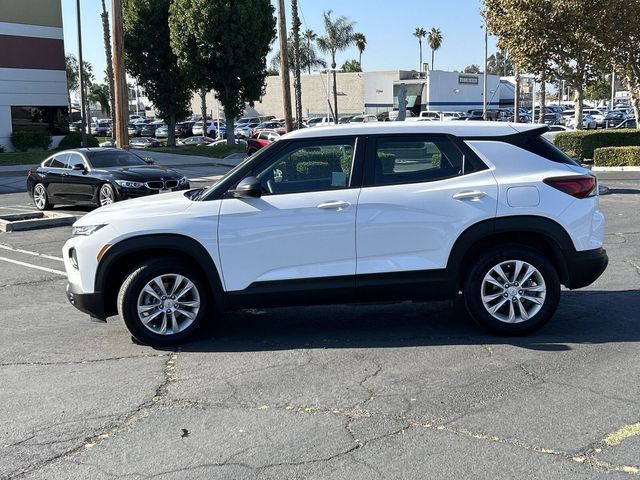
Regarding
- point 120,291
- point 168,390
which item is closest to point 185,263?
point 120,291

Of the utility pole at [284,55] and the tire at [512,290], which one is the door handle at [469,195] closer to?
the tire at [512,290]

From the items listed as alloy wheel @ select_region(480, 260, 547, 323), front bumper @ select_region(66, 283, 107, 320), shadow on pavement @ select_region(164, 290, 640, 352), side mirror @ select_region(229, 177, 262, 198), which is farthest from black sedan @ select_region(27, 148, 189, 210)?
alloy wheel @ select_region(480, 260, 547, 323)

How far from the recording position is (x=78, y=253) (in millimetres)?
5984

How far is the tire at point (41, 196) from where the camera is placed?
661 inches

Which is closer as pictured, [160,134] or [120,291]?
[120,291]

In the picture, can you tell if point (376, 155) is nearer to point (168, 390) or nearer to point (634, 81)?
point (168, 390)

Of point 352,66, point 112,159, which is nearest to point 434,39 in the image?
point 352,66

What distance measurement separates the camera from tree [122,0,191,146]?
38.3 m

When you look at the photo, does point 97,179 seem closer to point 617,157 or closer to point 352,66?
point 617,157

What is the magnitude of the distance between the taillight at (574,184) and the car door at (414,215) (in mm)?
506

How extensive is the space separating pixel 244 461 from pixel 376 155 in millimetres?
2972

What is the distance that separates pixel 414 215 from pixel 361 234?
463mm

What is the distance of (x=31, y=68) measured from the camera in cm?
3706

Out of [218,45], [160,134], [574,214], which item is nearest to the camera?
[574,214]
